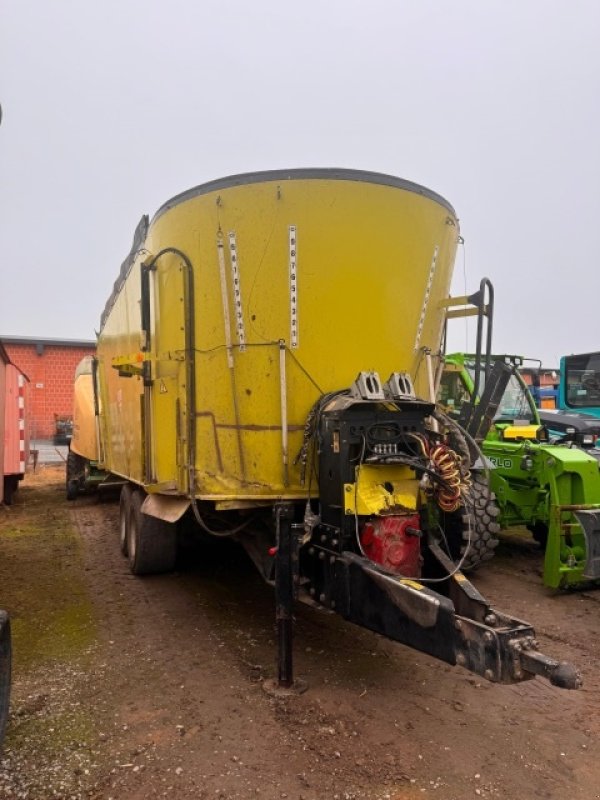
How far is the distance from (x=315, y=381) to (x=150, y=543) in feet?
9.25

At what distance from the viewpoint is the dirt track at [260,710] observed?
113 inches

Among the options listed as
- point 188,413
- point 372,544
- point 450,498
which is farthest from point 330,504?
point 188,413

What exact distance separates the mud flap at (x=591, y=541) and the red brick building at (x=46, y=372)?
1000 inches

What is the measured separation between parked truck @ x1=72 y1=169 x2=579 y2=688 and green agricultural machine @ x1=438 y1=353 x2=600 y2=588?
737mm

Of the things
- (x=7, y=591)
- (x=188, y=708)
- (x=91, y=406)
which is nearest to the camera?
(x=188, y=708)

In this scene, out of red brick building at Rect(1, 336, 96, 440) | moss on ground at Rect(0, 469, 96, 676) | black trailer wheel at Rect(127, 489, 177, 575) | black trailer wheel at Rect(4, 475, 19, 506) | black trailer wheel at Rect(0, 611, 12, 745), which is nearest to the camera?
black trailer wheel at Rect(0, 611, 12, 745)

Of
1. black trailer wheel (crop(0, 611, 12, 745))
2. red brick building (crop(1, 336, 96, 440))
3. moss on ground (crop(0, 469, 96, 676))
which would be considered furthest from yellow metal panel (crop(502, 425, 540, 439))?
red brick building (crop(1, 336, 96, 440))

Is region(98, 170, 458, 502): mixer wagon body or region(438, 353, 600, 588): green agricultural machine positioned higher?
region(98, 170, 458, 502): mixer wagon body

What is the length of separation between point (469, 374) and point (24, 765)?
6.38 meters

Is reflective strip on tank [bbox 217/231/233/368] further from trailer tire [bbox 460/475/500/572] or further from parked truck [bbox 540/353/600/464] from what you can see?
parked truck [bbox 540/353/600/464]

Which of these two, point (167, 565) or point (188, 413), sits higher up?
point (188, 413)

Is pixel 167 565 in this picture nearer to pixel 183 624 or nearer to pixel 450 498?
pixel 183 624

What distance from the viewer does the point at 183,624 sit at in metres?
4.93

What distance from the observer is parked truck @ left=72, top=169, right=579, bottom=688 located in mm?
3705
